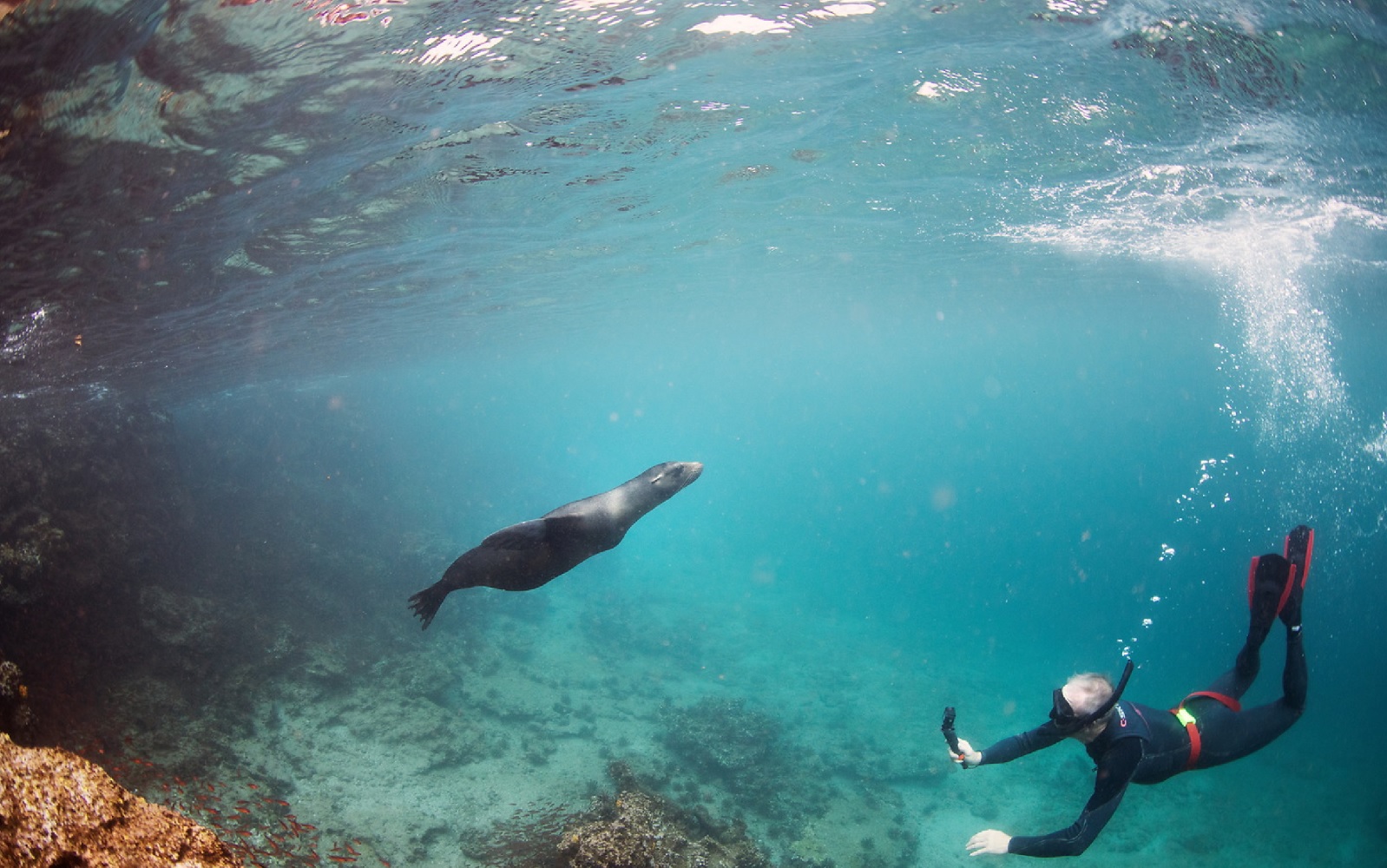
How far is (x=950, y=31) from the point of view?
7762 millimetres

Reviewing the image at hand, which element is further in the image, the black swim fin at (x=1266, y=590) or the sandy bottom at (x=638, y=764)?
the sandy bottom at (x=638, y=764)

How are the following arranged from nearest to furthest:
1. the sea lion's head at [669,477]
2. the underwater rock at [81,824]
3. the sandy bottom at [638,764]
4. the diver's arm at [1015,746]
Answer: the underwater rock at [81,824]
the diver's arm at [1015,746]
the sea lion's head at [669,477]
the sandy bottom at [638,764]

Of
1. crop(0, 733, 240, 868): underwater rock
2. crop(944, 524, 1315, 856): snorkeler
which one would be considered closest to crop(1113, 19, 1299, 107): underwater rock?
crop(944, 524, 1315, 856): snorkeler

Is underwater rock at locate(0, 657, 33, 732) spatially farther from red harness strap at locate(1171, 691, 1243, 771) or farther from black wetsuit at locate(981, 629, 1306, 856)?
red harness strap at locate(1171, 691, 1243, 771)

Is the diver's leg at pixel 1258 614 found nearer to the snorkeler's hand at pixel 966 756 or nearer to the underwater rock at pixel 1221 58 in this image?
the snorkeler's hand at pixel 966 756

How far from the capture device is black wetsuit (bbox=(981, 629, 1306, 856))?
497 cm

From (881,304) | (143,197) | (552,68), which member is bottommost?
(881,304)

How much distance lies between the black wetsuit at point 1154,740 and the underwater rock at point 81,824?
17.2ft

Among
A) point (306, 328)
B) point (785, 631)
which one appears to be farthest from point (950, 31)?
point (785, 631)

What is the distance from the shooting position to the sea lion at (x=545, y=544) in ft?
16.3

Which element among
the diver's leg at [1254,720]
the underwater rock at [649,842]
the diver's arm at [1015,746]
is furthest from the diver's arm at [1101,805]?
the underwater rock at [649,842]

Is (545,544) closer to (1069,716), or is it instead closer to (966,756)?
(966,756)

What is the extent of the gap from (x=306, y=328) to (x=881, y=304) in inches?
1170

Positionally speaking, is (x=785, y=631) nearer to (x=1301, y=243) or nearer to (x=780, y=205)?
(x=780, y=205)
